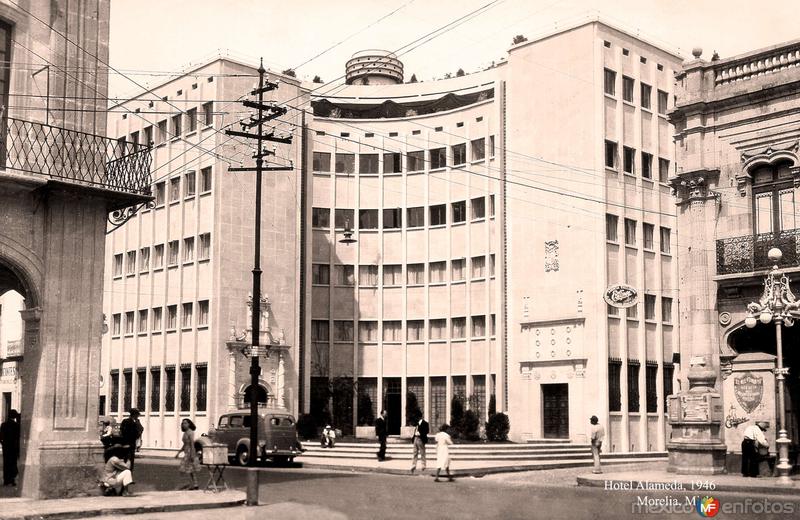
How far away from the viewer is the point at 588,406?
46125 millimetres

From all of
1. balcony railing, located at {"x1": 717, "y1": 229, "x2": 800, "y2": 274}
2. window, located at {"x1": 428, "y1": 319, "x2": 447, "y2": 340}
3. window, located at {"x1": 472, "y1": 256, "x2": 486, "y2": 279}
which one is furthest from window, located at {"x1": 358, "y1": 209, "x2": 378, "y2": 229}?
balcony railing, located at {"x1": 717, "y1": 229, "x2": 800, "y2": 274}

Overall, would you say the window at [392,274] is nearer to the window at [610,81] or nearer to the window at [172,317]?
the window at [172,317]

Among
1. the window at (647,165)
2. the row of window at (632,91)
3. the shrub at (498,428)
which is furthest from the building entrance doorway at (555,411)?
the row of window at (632,91)

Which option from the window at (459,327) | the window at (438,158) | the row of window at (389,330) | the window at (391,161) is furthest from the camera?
the window at (391,161)

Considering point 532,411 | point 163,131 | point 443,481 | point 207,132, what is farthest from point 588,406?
point 163,131

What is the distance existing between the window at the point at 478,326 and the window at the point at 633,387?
8897mm

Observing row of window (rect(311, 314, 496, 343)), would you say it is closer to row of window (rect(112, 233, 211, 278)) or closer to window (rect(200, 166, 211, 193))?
row of window (rect(112, 233, 211, 278))

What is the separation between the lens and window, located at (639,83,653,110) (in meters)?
50.6

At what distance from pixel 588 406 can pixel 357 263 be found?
18.0 m

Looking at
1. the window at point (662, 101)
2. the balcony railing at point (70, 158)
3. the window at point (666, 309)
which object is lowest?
the window at point (666, 309)

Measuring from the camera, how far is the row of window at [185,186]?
51.7 m

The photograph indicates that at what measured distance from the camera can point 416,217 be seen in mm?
57406

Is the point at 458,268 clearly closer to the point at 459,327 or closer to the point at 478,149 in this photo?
the point at 459,327

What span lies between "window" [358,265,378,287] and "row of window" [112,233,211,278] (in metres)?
10.7
